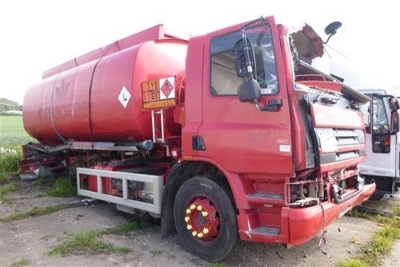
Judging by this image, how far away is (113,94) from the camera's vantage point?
5.69 m

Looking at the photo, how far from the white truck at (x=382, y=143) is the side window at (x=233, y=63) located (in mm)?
4220

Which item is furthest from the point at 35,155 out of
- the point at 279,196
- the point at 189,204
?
the point at 279,196

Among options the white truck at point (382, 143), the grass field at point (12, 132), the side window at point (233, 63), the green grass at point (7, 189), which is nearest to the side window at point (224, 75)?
the side window at point (233, 63)

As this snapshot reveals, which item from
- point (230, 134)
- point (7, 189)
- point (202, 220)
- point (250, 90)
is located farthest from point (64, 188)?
point (250, 90)

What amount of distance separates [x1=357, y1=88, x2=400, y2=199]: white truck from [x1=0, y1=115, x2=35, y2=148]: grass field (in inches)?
465

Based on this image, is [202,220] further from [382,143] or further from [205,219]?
[382,143]

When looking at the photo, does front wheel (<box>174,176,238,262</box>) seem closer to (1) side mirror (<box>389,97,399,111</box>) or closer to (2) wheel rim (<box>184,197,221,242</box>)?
(2) wheel rim (<box>184,197,221,242</box>)

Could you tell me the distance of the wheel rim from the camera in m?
4.26

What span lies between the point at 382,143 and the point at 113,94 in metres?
5.33

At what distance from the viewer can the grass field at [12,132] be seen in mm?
13867

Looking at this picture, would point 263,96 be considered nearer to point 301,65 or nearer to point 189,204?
point 301,65

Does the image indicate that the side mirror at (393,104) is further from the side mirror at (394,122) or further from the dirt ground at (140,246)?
the dirt ground at (140,246)

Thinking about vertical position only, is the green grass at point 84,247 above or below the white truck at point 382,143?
below

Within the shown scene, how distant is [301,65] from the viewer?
4301 millimetres
